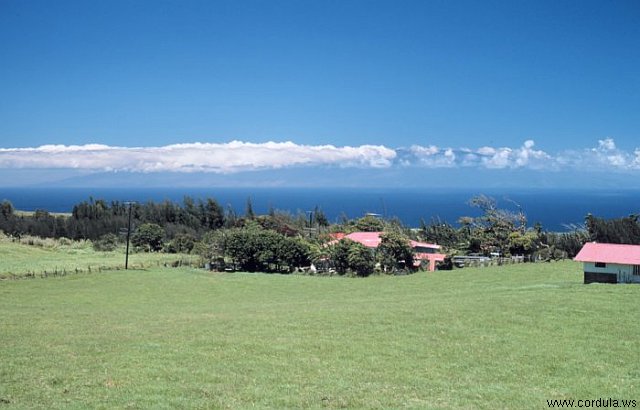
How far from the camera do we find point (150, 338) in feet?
57.8

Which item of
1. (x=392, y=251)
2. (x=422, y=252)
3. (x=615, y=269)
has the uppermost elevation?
(x=615, y=269)

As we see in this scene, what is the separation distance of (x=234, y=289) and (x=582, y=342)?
27.2 meters

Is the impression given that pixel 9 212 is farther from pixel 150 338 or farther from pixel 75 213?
pixel 150 338

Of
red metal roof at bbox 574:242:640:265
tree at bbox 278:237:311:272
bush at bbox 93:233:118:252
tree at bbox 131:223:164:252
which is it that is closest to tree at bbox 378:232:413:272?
tree at bbox 278:237:311:272

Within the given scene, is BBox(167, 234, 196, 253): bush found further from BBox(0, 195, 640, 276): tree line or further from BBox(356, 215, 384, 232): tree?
BBox(356, 215, 384, 232): tree

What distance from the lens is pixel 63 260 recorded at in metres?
57.5

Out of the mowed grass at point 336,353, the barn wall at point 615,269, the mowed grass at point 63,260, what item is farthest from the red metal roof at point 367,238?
the mowed grass at point 336,353

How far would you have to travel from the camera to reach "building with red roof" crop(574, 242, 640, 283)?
31.0m

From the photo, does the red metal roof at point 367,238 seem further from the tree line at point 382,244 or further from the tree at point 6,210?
the tree at point 6,210

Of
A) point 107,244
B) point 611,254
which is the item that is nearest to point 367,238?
point 611,254

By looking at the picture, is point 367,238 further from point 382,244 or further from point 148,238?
point 148,238

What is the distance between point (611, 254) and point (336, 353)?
22.5 m

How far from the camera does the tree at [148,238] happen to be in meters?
71.5

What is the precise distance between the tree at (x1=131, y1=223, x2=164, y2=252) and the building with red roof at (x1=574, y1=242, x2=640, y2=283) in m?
53.3
